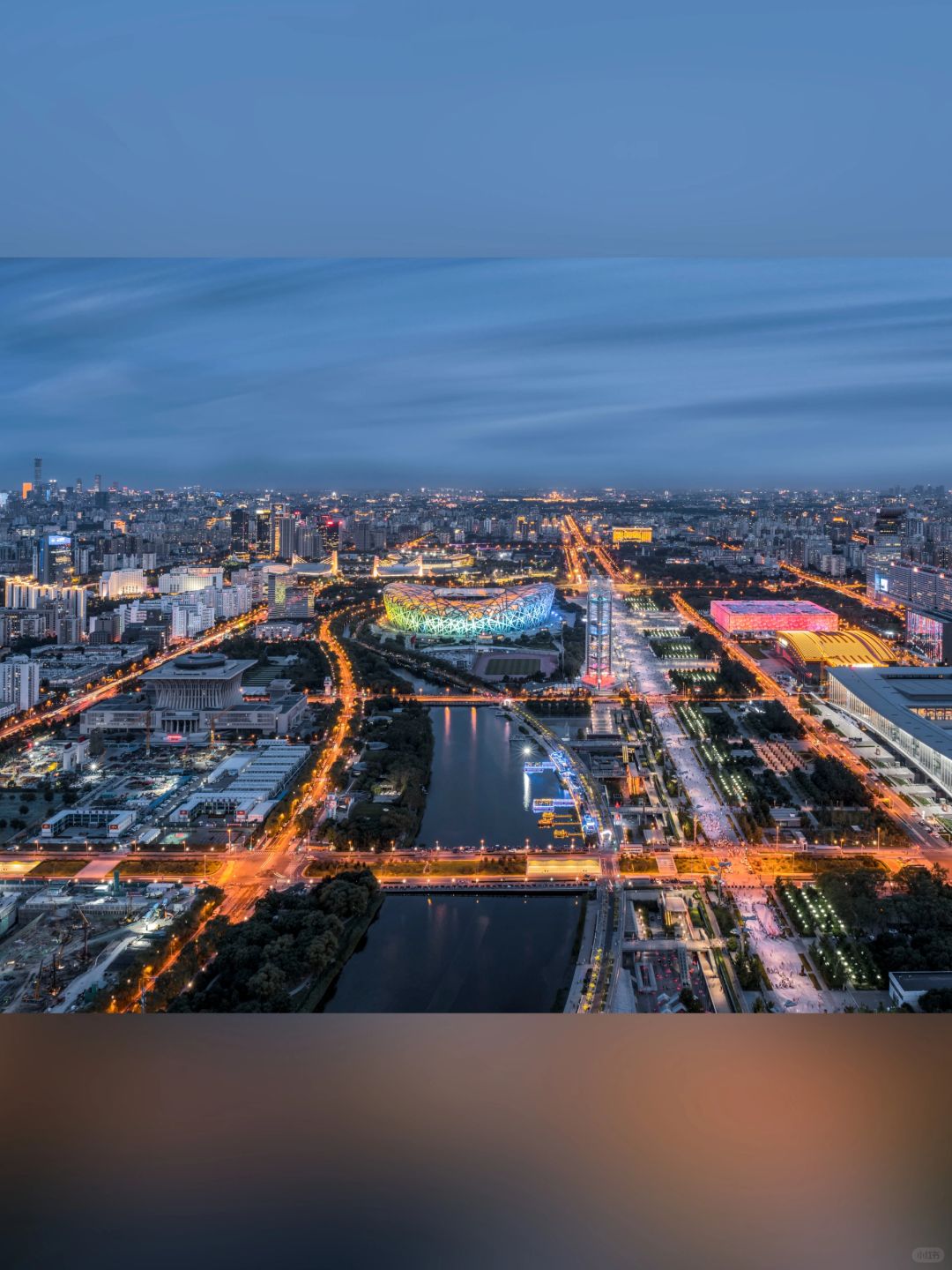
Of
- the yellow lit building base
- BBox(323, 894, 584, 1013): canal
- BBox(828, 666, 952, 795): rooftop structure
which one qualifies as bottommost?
BBox(323, 894, 584, 1013): canal

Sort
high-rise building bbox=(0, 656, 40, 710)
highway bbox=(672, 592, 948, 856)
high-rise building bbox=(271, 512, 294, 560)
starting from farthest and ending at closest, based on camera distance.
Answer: high-rise building bbox=(271, 512, 294, 560) < high-rise building bbox=(0, 656, 40, 710) < highway bbox=(672, 592, 948, 856)

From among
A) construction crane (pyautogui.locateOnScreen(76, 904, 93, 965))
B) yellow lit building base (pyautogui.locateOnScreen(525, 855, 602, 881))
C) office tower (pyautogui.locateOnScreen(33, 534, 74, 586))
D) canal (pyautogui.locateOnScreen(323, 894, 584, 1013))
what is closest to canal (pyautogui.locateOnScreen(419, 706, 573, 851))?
yellow lit building base (pyautogui.locateOnScreen(525, 855, 602, 881))

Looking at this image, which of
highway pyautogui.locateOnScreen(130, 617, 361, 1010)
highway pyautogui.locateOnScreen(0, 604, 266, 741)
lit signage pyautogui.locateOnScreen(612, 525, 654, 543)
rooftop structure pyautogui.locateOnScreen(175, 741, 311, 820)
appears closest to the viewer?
highway pyautogui.locateOnScreen(130, 617, 361, 1010)

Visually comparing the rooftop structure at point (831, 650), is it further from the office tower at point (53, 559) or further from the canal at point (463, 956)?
the office tower at point (53, 559)

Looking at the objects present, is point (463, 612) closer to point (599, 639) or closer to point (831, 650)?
point (599, 639)

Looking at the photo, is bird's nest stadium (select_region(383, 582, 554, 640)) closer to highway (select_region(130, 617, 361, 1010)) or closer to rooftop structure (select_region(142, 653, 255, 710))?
rooftop structure (select_region(142, 653, 255, 710))

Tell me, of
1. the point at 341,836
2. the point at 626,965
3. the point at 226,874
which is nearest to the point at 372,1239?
the point at 626,965
